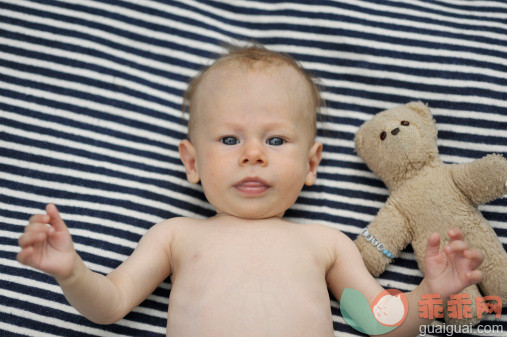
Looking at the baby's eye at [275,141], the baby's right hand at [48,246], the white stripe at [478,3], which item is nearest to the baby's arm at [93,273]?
the baby's right hand at [48,246]

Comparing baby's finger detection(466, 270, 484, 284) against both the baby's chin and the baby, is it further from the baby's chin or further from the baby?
the baby's chin

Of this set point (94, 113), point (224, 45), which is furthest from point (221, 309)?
point (224, 45)

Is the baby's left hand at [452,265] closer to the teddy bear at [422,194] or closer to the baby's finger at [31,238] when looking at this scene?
the teddy bear at [422,194]

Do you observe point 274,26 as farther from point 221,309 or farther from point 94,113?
point 221,309

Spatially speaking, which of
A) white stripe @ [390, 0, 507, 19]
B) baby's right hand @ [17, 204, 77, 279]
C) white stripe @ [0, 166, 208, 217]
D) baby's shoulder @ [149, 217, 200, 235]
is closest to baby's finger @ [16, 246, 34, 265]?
baby's right hand @ [17, 204, 77, 279]

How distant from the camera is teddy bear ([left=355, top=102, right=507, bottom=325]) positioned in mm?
1266

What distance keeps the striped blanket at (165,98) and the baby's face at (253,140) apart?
0.23 m

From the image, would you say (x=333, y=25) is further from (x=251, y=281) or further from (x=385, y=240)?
(x=251, y=281)

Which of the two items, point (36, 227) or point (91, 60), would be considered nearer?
point (36, 227)

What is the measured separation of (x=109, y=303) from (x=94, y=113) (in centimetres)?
68

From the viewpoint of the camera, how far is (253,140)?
4.16 ft

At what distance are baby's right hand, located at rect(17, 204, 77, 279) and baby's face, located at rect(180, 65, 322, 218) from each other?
1.41 feet

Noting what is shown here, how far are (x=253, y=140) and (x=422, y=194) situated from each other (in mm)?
521

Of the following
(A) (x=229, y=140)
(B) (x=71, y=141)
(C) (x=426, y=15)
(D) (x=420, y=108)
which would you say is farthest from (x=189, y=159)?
(C) (x=426, y=15)
